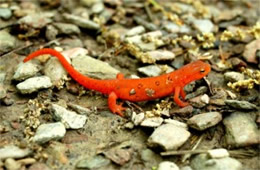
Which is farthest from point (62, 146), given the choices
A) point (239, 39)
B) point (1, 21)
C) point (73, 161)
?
point (239, 39)

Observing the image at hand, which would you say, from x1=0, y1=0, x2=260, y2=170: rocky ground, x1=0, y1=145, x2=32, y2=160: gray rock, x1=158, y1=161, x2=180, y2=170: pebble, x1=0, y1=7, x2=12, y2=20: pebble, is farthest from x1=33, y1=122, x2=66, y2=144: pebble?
x1=0, y1=7, x2=12, y2=20: pebble

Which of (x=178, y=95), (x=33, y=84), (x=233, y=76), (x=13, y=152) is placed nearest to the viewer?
(x=13, y=152)

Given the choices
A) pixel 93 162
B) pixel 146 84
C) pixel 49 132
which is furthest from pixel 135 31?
pixel 93 162

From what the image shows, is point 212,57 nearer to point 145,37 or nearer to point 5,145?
point 145,37

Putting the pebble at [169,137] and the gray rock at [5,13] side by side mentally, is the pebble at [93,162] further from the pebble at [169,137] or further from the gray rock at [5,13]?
the gray rock at [5,13]

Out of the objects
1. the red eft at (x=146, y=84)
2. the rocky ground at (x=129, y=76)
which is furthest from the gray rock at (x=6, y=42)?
the red eft at (x=146, y=84)

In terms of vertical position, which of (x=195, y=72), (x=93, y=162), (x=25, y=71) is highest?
(x=195, y=72)

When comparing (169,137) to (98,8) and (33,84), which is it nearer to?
(33,84)

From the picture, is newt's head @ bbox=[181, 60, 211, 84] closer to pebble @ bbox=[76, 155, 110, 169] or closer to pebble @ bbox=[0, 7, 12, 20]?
pebble @ bbox=[76, 155, 110, 169]
